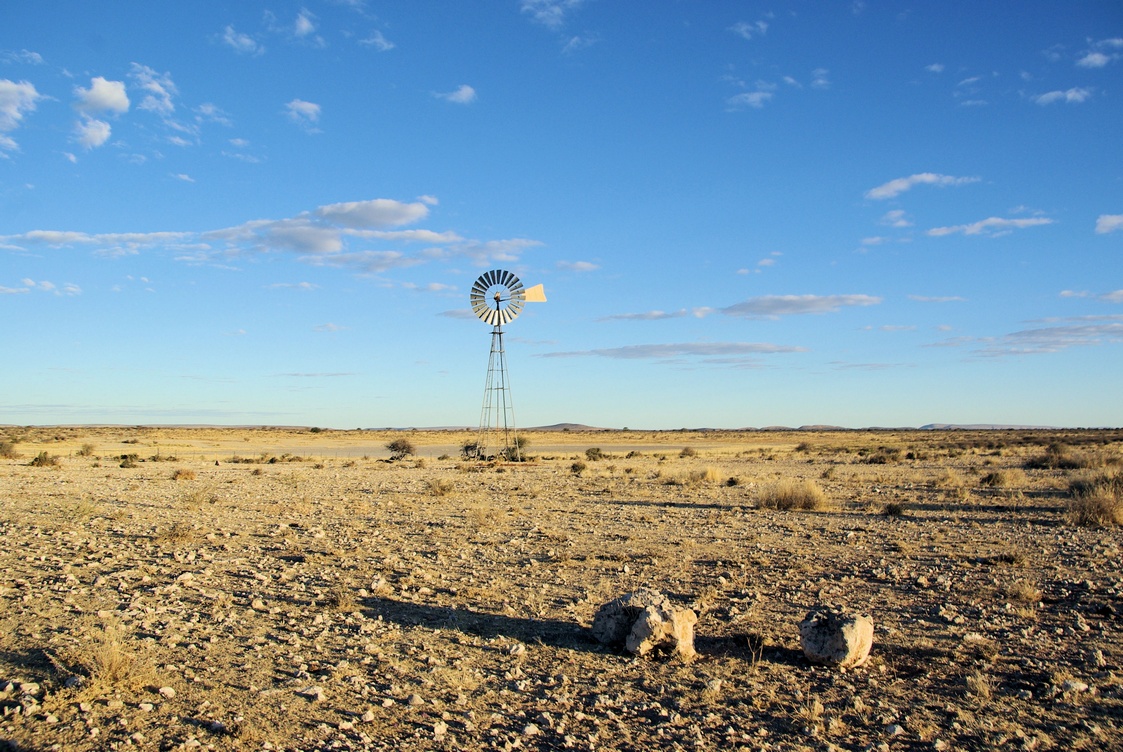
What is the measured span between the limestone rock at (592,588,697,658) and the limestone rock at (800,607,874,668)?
43.3 inches

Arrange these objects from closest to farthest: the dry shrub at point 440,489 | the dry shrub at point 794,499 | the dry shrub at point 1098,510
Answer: the dry shrub at point 1098,510
the dry shrub at point 794,499
the dry shrub at point 440,489

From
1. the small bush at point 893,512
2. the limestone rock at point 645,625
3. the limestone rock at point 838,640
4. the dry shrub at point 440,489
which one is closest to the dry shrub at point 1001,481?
the small bush at point 893,512

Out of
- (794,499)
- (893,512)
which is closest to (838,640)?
(893,512)

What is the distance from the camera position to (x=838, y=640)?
701 centimetres

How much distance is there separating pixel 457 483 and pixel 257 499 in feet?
26.1

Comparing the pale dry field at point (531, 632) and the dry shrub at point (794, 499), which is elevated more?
the dry shrub at point (794, 499)

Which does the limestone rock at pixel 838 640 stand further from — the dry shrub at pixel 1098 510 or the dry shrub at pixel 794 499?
the dry shrub at pixel 794 499

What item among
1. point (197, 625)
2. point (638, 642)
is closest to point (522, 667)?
point (638, 642)

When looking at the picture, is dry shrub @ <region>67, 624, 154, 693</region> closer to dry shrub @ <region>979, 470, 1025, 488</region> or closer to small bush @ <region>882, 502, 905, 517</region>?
small bush @ <region>882, 502, 905, 517</region>

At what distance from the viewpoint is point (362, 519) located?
17.0m

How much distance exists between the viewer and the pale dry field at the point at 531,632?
18.8 feet

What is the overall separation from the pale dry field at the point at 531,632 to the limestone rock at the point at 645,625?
0.16 metres

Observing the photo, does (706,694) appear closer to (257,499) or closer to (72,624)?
(72,624)

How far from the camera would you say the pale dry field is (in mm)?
5719
